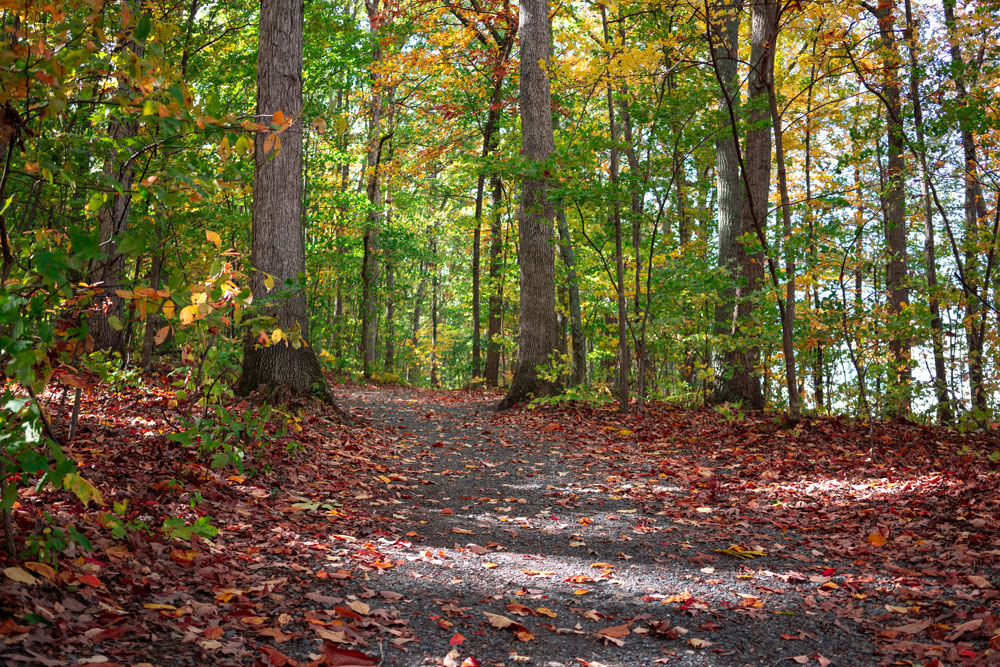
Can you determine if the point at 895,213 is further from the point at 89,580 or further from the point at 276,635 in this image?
the point at 89,580

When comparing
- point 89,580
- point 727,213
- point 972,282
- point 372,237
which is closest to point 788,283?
point 972,282

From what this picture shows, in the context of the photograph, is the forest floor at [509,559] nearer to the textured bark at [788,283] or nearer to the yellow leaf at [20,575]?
the yellow leaf at [20,575]

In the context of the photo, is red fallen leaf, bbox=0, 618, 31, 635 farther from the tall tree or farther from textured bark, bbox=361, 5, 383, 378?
textured bark, bbox=361, 5, 383, 378

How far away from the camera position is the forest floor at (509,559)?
2736 mm

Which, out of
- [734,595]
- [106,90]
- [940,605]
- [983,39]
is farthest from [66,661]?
[983,39]

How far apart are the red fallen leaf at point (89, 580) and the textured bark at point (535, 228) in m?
7.93

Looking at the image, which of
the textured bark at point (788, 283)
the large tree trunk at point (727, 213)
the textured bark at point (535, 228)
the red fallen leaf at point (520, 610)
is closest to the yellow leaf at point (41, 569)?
the red fallen leaf at point (520, 610)

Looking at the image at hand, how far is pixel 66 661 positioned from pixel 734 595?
123 inches

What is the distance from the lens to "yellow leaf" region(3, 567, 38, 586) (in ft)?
7.86

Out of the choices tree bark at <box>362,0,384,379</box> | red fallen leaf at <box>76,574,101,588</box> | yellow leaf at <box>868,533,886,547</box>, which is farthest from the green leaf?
tree bark at <box>362,0,384,379</box>

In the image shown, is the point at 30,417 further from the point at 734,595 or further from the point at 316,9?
the point at 316,9

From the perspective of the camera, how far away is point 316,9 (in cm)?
1360

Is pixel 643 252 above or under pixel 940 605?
above

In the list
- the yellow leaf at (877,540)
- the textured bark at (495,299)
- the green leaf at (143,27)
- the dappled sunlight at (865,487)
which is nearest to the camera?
the green leaf at (143,27)
